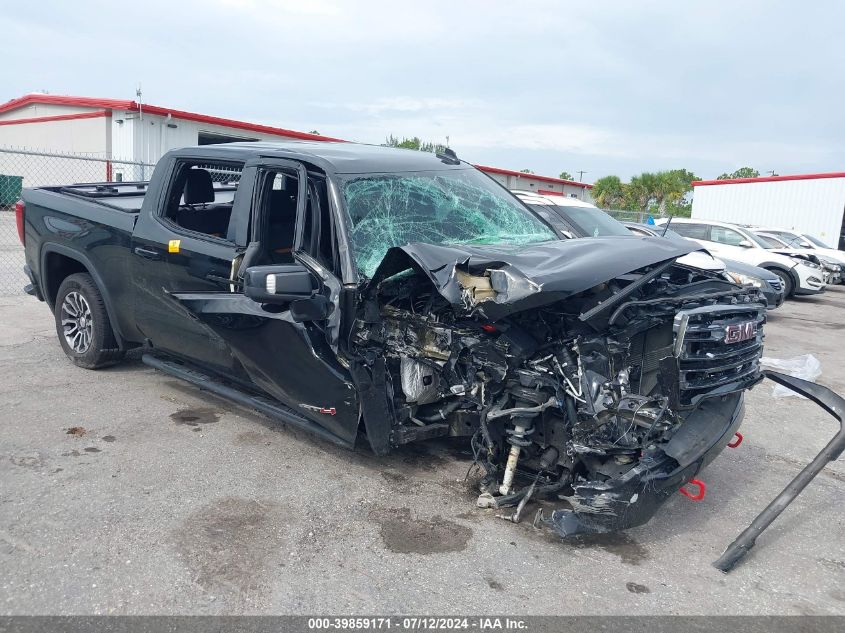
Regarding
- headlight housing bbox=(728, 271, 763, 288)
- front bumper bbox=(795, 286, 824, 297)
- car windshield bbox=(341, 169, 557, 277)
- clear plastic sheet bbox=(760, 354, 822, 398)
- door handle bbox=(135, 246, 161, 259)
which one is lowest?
front bumper bbox=(795, 286, 824, 297)

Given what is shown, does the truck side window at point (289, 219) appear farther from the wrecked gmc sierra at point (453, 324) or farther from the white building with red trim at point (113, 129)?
the white building with red trim at point (113, 129)

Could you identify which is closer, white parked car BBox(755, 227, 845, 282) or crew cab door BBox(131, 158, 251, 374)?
crew cab door BBox(131, 158, 251, 374)

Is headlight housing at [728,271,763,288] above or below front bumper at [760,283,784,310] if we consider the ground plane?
above

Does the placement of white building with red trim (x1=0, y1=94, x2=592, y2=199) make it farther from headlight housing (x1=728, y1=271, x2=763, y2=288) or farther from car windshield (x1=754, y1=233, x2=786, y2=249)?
headlight housing (x1=728, y1=271, x2=763, y2=288)

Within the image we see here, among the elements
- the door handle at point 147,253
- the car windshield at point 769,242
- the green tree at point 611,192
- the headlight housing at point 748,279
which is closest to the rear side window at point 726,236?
A: the car windshield at point 769,242

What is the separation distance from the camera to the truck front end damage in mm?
3299

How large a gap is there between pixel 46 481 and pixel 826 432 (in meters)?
5.44

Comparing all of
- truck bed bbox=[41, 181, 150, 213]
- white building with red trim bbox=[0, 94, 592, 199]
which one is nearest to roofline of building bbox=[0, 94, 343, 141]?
white building with red trim bbox=[0, 94, 592, 199]

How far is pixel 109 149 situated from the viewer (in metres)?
21.9

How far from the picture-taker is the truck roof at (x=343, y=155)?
4320 mm

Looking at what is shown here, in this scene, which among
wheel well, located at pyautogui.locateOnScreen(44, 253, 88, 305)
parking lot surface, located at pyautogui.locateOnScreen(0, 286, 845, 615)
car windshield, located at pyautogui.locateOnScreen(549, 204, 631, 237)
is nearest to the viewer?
parking lot surface, located at pyautogui.locateOnScreen(0, 286, 845, 615)

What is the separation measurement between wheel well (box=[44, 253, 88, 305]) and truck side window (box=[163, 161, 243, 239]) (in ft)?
4.37

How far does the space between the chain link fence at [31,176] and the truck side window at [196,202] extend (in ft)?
10.2

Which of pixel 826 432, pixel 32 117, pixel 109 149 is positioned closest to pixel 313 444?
pixel 826 432
